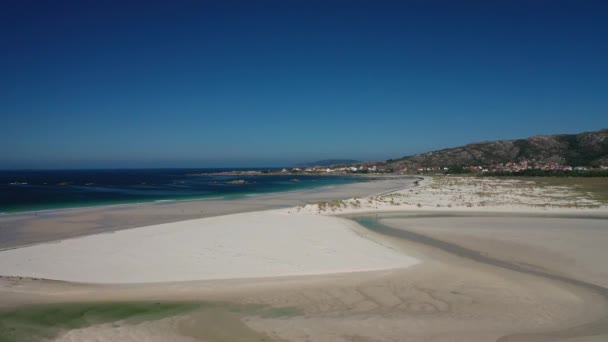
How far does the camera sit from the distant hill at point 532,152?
10331cm

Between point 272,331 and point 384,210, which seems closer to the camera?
point 272,331

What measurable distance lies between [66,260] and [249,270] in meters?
6.02

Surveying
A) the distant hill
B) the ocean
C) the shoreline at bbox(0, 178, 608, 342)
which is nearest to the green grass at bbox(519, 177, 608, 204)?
the shoreline at bbox(0, 178, 608, 342)

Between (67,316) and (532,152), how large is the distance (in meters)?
139

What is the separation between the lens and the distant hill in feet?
339

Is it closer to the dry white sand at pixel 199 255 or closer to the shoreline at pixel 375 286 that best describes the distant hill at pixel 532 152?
the shoreline at pixel 375 286

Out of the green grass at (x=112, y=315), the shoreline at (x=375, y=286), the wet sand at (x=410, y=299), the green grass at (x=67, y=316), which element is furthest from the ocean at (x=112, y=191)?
the wet sand at (x=410, y=299)

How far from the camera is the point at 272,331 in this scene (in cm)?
654

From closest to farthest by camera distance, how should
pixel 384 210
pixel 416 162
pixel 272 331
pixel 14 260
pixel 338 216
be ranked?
1. pixel 272 331
2. pixel 14 260
3. pixel 338 216
4. pixel 384 210
5. pixel 416 162

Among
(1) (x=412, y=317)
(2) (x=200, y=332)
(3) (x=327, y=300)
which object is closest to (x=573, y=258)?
(1) (x=412, y=317)

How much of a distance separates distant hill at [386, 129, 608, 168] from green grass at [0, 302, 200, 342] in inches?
4553

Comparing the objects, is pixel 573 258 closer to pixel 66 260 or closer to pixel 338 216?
pixel 338 216

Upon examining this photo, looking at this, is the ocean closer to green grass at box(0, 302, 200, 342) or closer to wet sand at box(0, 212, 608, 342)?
green grass at box(0, 302, 200, 342)

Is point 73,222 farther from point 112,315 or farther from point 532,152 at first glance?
point 532,152
